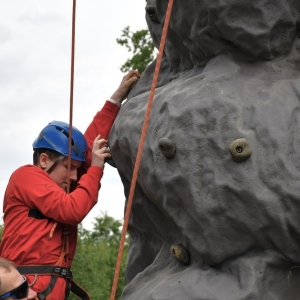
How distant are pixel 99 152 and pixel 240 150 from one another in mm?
932

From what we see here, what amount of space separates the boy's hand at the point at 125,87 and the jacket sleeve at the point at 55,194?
0.48 m

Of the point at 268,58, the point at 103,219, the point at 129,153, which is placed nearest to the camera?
the point at 268,58

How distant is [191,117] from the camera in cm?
341

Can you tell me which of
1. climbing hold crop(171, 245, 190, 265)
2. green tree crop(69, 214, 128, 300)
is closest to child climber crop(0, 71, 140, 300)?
climbing hold crop(171, 245, 190, 265)

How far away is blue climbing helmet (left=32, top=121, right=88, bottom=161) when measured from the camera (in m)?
4.03

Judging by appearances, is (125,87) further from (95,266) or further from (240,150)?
(95,266)

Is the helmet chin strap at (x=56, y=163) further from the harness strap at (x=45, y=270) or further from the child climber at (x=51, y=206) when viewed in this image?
the harness strap at (x=45, y=270)

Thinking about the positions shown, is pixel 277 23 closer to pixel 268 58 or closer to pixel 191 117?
pixel 268 58

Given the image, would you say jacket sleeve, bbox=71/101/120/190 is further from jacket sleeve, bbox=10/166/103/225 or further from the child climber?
jacket sleeve, bbox=10/166/103/225

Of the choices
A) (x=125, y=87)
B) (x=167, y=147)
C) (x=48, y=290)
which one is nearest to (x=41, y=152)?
(x=125, y=87)

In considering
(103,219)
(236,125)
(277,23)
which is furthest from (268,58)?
(103,219)

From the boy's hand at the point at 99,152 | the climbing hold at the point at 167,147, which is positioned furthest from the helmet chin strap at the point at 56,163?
the climbing hold at the point at 167,147

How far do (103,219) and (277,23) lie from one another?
10.9 m

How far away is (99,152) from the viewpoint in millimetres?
3984
